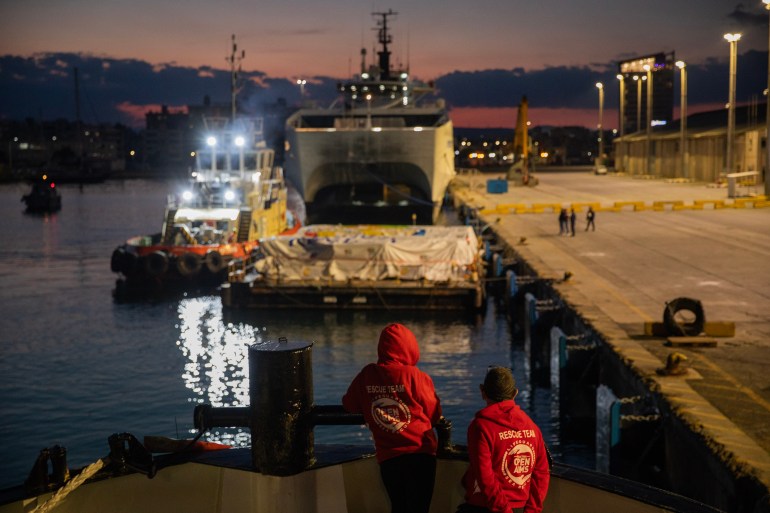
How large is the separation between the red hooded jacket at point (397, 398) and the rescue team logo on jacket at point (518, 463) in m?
0.68

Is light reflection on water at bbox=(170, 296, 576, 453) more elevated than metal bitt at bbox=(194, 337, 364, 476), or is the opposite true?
metal bitt at bbox=(194, 337, 364, 476)

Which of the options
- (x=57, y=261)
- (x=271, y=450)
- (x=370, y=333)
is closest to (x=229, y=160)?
(x=57, y=261)

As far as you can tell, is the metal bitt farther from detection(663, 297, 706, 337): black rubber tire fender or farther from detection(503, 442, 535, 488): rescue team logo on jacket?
detection(663, 297, 706, 337): black rubber tire fender

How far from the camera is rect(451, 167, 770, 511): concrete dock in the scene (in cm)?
1069

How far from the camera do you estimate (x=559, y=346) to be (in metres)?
16.6

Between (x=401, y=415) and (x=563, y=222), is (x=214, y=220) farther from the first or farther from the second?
(x=401, y=415)

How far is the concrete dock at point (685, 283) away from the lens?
1069cm

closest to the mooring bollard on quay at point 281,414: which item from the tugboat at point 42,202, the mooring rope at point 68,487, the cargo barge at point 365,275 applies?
the mooring rope at point 68,487

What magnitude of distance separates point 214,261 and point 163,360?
12135 mm

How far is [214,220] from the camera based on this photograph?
127ft

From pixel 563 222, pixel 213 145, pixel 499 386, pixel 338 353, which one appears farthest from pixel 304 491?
pixel 213 145

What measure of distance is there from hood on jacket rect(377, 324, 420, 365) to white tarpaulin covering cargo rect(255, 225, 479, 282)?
904 inches

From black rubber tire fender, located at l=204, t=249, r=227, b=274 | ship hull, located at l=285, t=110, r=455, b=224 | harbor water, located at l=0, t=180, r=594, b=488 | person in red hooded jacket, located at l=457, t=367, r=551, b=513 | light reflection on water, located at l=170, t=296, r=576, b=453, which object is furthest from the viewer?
ship hull, located at l=285, t=110, r=455, b=224

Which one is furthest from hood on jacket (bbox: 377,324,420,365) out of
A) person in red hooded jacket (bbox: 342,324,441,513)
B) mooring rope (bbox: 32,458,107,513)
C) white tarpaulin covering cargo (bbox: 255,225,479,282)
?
white tarpaulin covering cargo (bbox: 255,225,479,282)
